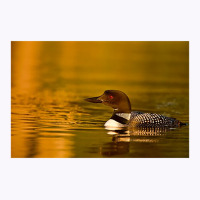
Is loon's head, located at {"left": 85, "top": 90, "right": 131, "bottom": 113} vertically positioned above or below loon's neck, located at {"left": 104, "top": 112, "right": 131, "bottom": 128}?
above

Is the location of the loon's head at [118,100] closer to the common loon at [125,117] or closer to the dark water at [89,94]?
the common loon at [125,117]

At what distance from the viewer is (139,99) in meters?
11.8

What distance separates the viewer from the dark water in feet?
25.4

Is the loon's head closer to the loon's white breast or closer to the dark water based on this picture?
the loon's white breast

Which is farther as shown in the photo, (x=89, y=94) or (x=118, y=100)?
(x=89, y=94)

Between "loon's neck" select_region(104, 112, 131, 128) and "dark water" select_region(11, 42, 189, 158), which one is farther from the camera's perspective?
"loon's neck" select_region(104, 112, 131, 128)

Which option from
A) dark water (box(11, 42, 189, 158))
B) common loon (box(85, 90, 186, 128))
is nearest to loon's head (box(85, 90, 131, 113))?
common loon (box(85, 90, 186, 128))

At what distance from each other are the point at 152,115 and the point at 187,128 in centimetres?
56

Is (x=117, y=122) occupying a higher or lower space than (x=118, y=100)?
lower

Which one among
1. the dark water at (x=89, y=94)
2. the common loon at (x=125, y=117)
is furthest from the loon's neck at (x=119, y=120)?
the dark water at (x=89, y=94)

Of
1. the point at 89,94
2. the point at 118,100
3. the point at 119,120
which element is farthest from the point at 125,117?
the point at 89,94

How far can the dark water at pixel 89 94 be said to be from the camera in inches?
305

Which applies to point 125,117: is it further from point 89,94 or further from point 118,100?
point 89,94

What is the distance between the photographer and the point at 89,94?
1241cm
